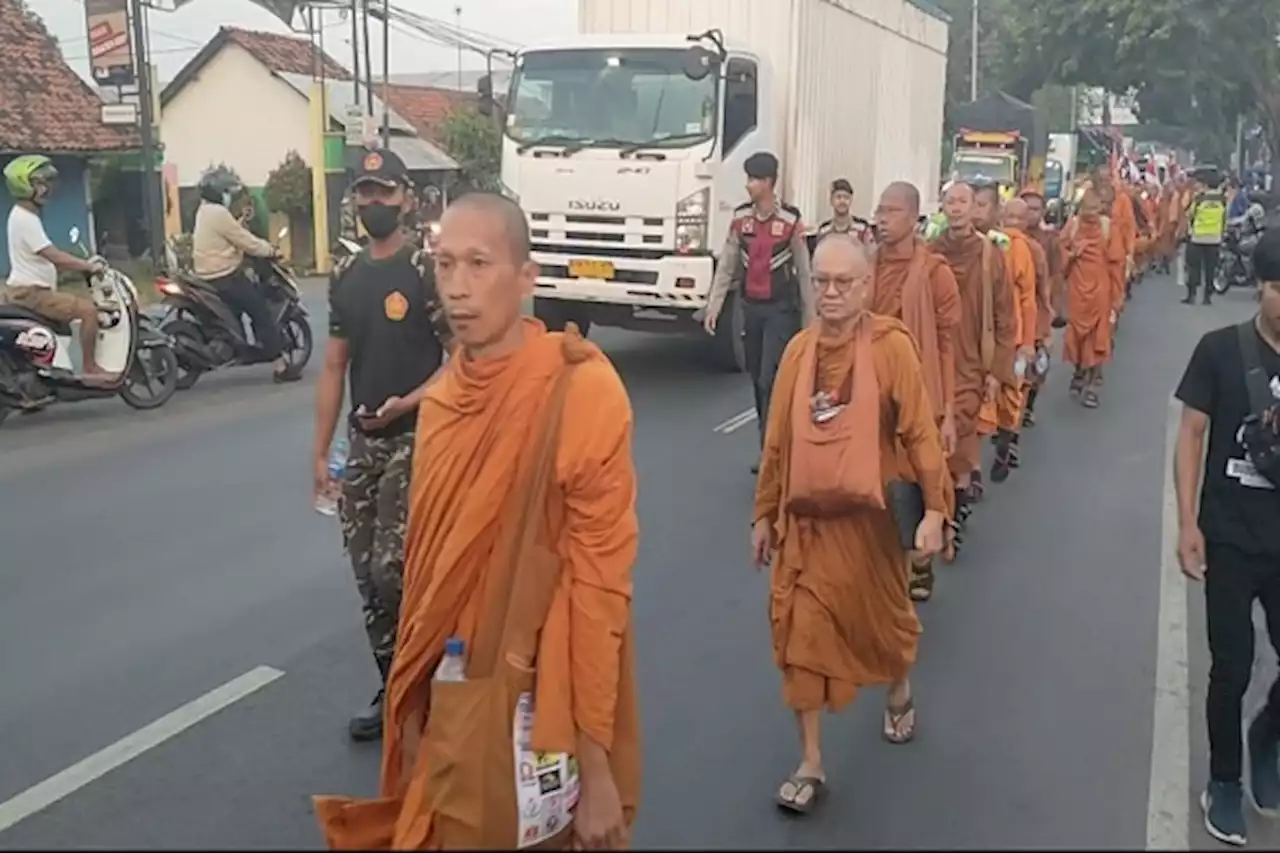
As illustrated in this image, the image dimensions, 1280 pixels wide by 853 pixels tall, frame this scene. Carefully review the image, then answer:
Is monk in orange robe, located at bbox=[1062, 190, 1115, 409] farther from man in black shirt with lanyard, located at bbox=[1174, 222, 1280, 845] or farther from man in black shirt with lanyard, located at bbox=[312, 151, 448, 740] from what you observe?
man in black shirt with lanyard, located at bbox=[312, 151, 448, 740]

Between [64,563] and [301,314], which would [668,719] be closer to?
[64,563]

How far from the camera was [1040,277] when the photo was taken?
973 centimetres

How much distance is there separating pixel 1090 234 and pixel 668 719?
8.35 meters

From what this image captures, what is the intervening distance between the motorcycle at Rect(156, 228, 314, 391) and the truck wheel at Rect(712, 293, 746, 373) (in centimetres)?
369

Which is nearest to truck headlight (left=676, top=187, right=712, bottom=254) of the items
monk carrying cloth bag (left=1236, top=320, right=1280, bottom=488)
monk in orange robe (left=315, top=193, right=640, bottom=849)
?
monk carrying cloth bag (left=1236, top=320, right=1280, bottom=488)

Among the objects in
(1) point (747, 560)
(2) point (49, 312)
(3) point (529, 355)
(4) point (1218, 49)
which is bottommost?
(1) point (747, 560)

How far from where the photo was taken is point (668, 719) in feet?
15.8

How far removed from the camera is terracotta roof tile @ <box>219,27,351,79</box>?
123 ft

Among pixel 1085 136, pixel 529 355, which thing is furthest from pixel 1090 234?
pixel 1085 136

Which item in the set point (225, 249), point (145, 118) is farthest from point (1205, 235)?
point (145, 118)

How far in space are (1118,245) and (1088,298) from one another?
3.41ft

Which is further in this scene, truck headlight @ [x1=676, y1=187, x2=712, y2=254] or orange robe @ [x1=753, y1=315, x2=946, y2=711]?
truck headlight @ [x1=676, y1=187, x2=712, y2=254]

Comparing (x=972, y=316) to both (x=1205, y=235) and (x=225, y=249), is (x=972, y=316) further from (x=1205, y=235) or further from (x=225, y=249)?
(x=1205, y=235)

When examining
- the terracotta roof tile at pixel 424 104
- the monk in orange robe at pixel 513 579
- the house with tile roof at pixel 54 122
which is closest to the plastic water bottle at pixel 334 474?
the monk in orange robe at pixel 513 579
